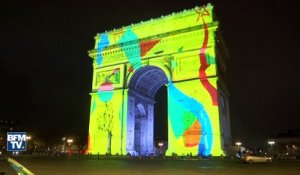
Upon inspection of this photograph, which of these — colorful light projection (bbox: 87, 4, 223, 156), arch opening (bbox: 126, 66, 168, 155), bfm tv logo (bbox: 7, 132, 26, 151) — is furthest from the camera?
arch opening (bbox: 126, 66, 168, 155)

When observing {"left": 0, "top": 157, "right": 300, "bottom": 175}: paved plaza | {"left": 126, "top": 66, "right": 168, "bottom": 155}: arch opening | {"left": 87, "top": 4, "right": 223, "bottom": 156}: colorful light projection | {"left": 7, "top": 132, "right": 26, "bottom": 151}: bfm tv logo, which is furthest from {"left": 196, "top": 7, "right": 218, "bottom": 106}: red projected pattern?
{"left": 7, "top": 132, "right": 26, "bottom": 151}: bfm tv logo

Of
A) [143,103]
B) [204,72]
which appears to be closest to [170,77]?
[204,72]

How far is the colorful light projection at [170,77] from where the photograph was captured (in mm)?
33188

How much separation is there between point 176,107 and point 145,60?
765 centimetres

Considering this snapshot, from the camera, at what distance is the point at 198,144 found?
32375 mm

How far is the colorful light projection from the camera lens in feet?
109

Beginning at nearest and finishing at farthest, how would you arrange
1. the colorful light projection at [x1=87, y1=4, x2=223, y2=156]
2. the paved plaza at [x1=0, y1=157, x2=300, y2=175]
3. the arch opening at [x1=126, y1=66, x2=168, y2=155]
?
the paved plaza at [x1=0, y1=157, x2=300, y2=175] → the colorful light projection at [x1=87, y1=4, x2=223, y2=156] → the arch opening at [x1=126, y1=66, x2=168, y2=155]

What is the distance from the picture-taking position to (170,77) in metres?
36.6

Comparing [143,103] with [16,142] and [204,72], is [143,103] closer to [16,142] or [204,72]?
[204,72]

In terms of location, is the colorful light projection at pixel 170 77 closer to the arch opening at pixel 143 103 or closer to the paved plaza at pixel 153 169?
the arch opening at pixel 143 103

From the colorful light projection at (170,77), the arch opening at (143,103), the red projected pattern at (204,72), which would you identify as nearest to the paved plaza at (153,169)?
the colorful light projection at (170,77)

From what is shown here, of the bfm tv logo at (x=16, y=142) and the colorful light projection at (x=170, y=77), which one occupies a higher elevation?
the colorful light projection at (x=170, y=77)

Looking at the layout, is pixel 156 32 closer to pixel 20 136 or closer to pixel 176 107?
pixel 176 107

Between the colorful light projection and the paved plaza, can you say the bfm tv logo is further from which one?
the colorful light projection
